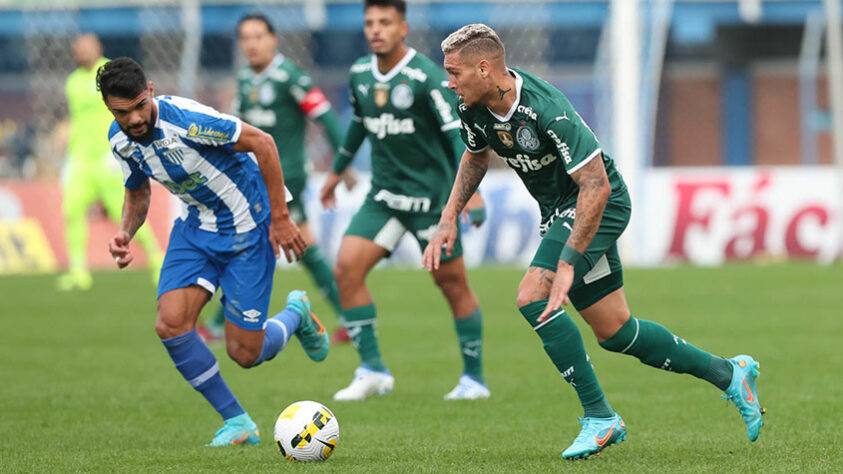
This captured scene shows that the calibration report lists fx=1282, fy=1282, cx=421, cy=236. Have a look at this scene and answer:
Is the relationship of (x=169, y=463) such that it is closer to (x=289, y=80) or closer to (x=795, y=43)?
(x=289, y=80)

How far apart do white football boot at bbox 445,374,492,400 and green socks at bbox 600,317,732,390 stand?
2.01m

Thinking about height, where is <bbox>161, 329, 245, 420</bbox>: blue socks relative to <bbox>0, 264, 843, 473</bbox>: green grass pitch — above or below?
above

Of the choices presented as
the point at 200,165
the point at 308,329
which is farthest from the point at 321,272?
the point at 200,165

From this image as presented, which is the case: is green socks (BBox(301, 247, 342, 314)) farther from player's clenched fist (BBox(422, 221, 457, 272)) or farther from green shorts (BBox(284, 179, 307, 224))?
player's clenched fist (BBox(422, 221, 457, 272))

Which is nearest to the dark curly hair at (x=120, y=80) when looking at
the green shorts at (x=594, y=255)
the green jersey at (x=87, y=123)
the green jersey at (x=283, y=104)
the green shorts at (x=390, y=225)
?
the green shorts at (x=594, y=255)

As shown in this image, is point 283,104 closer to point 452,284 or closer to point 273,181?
point 452,284

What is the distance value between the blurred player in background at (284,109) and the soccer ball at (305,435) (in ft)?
14.3

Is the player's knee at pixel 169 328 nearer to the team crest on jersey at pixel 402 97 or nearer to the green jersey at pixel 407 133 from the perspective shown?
the green jersey at pixel 407 133

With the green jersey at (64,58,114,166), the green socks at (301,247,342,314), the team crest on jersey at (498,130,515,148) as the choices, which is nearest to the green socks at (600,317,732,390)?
the team crest on jersey at (498,130,515,148)

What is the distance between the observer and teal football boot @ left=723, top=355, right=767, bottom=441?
584 centimetres

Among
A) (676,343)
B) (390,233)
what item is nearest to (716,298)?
(390,233)

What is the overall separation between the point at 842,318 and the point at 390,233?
5.56m

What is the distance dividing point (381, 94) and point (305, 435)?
283 cm

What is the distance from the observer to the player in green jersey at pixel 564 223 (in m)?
5.39
